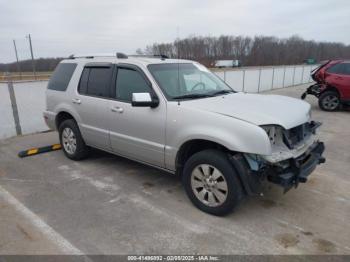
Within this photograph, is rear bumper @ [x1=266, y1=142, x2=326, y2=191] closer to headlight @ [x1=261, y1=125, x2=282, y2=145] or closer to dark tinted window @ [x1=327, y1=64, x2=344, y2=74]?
headlight @ [x1=261, y1=125, x2=282, y2=145]

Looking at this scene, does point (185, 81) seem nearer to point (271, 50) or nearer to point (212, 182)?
point (212, 182)

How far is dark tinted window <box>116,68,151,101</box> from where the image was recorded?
12.8ft

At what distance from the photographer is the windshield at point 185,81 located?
12.4 feet

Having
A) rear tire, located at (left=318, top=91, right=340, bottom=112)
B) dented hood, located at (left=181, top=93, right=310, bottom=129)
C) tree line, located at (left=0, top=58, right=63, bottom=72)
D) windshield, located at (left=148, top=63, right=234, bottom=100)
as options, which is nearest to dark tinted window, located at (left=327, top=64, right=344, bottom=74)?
rear tire, located at (left=318, top=91, right=340, bottom=112)

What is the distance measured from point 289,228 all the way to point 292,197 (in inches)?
30.9

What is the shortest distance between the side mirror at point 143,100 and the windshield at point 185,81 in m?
0.19

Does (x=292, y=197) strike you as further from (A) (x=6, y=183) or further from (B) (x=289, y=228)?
(A) (x=6, y=183)

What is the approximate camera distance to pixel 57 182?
4312mm

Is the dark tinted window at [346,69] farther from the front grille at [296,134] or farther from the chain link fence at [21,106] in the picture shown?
the chain link fence at [21,106]

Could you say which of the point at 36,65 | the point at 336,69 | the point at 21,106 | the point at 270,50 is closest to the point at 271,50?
the point at 270,50

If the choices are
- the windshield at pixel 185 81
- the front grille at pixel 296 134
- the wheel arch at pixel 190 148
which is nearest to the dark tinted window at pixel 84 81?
the windshield at pixel 185 81

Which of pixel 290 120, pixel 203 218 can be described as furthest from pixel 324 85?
pixel 203 218

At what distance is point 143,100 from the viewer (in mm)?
3453

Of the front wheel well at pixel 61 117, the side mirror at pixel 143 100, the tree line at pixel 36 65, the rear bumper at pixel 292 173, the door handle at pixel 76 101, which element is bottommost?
the tree line at pixel 36 65
